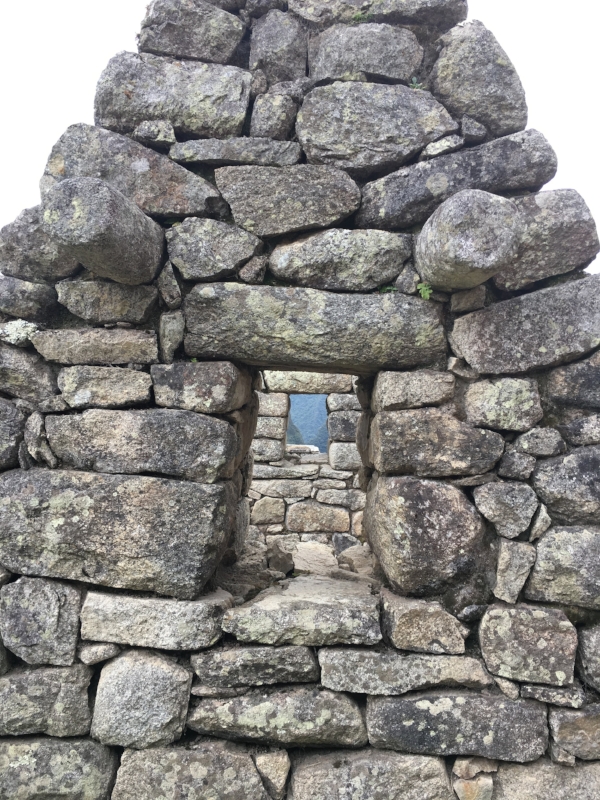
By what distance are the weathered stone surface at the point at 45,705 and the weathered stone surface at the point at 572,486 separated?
8.32ft

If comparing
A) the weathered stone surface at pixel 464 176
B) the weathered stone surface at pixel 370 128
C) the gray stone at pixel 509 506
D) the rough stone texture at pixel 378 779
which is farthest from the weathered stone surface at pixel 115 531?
the weathered stone surface at pixel 370 128

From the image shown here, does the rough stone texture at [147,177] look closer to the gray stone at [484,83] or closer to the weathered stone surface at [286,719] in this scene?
the gray stone at [484,83]

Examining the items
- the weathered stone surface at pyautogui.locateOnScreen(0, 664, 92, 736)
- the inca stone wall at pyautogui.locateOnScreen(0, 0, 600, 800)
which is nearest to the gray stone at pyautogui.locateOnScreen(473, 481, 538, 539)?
the inca stone wall at pyautogui.locateOnScreen(0, 0, 600, 800)

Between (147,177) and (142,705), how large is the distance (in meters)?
2.75

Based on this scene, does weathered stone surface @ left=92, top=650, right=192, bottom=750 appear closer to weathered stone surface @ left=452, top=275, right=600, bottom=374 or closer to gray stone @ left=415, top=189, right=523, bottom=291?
weathered stone surface @ left=452, top=275, right=600, bottom=374

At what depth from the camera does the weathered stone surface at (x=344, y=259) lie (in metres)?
2.68

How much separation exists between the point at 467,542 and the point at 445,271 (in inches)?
53.3

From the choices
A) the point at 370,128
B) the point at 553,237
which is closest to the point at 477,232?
the point at 553,237

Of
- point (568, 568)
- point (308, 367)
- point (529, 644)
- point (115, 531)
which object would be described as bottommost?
point (529, 644)

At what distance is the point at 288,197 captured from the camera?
2.71 m

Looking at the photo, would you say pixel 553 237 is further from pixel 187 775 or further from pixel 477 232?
pixel 187 775

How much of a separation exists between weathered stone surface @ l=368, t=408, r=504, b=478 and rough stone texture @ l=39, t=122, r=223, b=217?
1582 millimetres

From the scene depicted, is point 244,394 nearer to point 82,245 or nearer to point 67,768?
point 82,245

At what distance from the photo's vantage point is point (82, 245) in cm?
223
